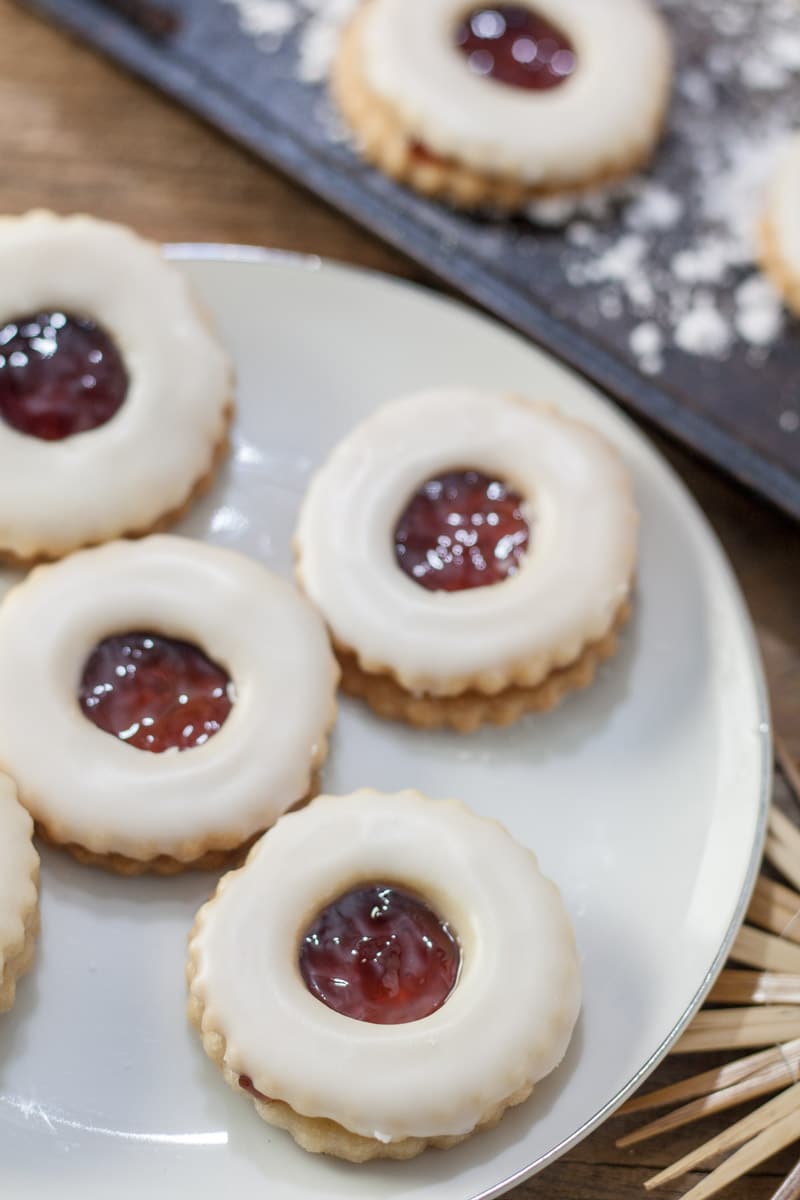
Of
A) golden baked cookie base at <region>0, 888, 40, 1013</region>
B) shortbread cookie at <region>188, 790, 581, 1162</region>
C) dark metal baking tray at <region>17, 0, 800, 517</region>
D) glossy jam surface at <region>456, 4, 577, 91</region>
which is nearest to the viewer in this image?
shortbread cookie at <region>188, 790, 581, 1162</region>

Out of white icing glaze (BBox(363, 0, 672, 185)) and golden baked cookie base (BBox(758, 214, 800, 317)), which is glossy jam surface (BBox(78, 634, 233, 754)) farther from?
golden baked cookie base (BBox(758, 214, 800, 317))

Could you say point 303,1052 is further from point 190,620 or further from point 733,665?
point 733,665

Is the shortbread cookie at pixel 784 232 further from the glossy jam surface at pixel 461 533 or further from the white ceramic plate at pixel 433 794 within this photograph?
the glossy jam surface at pixel 461 533

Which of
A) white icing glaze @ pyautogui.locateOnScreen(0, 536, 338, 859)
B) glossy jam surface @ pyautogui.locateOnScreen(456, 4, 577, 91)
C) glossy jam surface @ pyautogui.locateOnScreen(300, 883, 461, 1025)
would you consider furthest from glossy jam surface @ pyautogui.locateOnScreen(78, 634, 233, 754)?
glossy jam surface @ pyautogui.locateOnScreen(456, 4, 577, 91)

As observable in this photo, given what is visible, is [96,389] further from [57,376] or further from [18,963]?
[18,963]

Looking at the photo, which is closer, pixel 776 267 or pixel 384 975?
pixel 384 975

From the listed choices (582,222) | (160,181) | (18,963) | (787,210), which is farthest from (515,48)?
(18,963)

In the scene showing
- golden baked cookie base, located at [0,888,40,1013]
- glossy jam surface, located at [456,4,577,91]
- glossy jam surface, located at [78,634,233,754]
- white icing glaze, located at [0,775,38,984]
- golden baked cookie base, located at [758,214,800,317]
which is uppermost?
glossy jam surface, located at [456,4,577,91]
